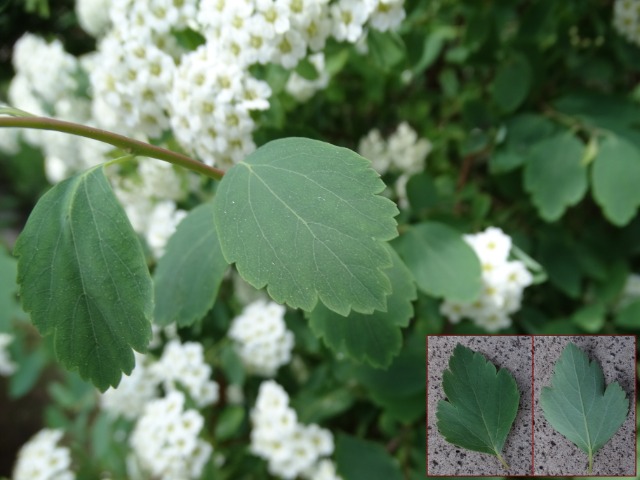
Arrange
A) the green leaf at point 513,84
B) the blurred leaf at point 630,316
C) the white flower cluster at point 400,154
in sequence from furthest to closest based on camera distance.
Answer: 1. the white flower cluster at point 400,154
2. the green leaf at point 513,84
3. the blurred leaf at point 630,316

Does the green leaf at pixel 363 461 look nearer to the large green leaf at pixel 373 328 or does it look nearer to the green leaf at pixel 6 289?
the large green leaf at pixel 373 328

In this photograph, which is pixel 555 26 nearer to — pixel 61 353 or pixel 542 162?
pixel 542 162

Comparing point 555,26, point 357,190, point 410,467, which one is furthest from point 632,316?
point 357,190

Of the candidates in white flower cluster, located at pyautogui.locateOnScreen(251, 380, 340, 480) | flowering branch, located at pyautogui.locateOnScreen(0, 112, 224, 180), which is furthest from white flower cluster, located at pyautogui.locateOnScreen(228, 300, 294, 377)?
flowering branch, located at pyautogui.locateOnScreen(0, 112, 224, 180)

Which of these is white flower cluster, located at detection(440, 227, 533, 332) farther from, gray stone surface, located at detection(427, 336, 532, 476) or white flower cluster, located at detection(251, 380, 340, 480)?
white flower cluster, located at detection(251, 380, 340, 480)

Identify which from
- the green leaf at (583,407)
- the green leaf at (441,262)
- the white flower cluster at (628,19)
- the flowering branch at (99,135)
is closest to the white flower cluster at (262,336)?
the green leaf at (441,262)

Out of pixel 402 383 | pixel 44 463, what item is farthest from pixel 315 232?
pixel 44 463
